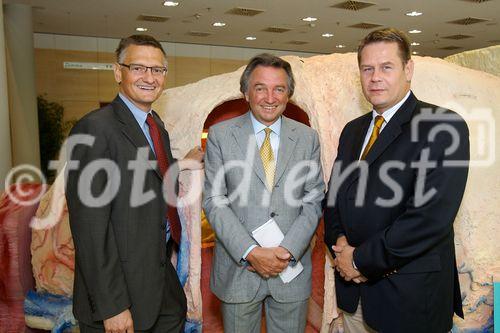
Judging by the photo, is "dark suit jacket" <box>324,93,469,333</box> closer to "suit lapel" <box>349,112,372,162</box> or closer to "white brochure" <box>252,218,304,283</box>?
"suit lapel" <box>349,112,372,162</box>

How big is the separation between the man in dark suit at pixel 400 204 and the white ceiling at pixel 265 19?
7033 mm

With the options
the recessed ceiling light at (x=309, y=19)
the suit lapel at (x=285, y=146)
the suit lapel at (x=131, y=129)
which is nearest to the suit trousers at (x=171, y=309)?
the suit lapel at (x=131, y=129)

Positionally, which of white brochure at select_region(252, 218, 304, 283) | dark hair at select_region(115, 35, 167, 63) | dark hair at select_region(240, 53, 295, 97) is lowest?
white brochure at select_region(252, 218, 304, 283)

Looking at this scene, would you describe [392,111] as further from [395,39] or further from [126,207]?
[126,207]

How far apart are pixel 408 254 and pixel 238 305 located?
2.98 ft

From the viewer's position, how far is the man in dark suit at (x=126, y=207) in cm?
204

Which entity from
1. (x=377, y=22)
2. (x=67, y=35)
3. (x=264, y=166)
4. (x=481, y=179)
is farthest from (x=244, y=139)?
(x=67, y=35)

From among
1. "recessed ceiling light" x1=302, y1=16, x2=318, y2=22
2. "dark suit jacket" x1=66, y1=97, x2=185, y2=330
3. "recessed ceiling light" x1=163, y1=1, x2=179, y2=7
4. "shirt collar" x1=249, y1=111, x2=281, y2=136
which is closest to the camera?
"dark suit jacket" x1=66, y1=97, x2=185, y2=330

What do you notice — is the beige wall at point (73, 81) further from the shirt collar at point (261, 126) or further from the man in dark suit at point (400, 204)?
the man in dark suit at point (400, 204)

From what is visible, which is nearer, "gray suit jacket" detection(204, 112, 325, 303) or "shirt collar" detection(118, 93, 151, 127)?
"shirt collar" detection(118, 93, 151, 127)

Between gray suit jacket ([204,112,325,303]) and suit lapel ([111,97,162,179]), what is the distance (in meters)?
0.41

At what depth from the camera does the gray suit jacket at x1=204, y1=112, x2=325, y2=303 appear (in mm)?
2498

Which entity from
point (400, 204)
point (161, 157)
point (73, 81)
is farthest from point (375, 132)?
point (73, 81)

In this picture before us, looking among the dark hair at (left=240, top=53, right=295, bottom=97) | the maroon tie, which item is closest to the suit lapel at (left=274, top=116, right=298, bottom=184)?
the dark hair at (left=240, top=53, right=295, bottom=97)
